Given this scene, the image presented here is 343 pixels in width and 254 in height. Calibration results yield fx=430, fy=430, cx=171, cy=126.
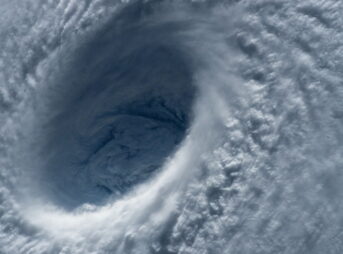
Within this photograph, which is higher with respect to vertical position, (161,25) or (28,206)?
(161,25)

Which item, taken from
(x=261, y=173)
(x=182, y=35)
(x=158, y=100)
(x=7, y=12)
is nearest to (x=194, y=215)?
(x=261, y=173)

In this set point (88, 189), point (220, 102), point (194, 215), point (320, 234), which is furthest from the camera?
point (88, 189)

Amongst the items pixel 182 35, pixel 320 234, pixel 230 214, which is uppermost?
pixel 182 35

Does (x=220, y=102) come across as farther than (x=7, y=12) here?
No

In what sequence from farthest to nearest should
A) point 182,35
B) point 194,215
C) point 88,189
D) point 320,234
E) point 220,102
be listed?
Result: point 88,189
point 182,35
point 220,102
point 194,215
point 320,234

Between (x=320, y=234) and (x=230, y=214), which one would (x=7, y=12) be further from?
(x=320, y=234)

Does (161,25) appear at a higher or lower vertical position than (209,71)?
higher

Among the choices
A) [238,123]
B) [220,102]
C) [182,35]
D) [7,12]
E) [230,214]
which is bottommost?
[230,214]

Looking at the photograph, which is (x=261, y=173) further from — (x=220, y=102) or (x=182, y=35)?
(x=182, y=35)

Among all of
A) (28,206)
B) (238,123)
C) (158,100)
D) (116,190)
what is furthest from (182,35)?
(28,206)
